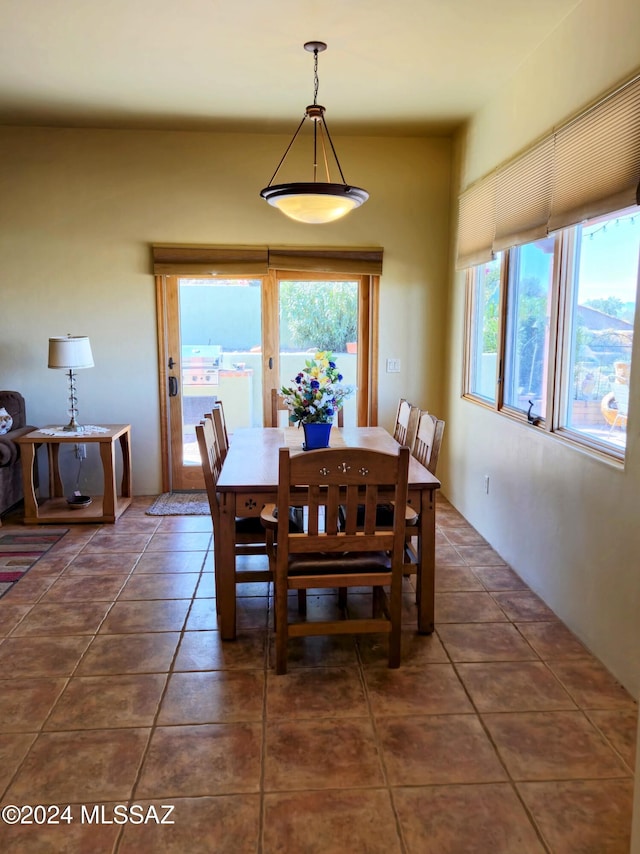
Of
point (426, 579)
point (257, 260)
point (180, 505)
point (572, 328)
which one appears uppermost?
point (257, 260)

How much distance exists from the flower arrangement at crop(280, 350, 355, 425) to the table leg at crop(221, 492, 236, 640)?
25.7 inches

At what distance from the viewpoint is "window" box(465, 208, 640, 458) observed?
2.64 metres

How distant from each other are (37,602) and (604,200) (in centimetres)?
321

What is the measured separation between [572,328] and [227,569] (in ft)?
6.45

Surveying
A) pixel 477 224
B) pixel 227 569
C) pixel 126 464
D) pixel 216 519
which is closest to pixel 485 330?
pixel 477 224

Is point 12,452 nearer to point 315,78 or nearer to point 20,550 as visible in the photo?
point 20,550

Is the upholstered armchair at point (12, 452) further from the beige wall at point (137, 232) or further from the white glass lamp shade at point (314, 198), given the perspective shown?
the white glass lamp shade at point (314, 198)

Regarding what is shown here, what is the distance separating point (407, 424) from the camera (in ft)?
12.3

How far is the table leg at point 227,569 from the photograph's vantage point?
277 cm

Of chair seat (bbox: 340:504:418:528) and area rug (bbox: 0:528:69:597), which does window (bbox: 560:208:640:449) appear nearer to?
chair seat (bbox: 340:504:418:528)

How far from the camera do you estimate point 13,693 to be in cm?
244

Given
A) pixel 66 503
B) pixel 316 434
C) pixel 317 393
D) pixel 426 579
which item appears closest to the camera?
pixel 426 579

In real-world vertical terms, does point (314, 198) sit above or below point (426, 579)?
above

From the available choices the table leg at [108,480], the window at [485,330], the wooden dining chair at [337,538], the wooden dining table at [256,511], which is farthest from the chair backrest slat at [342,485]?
the table leg at [108,480]
